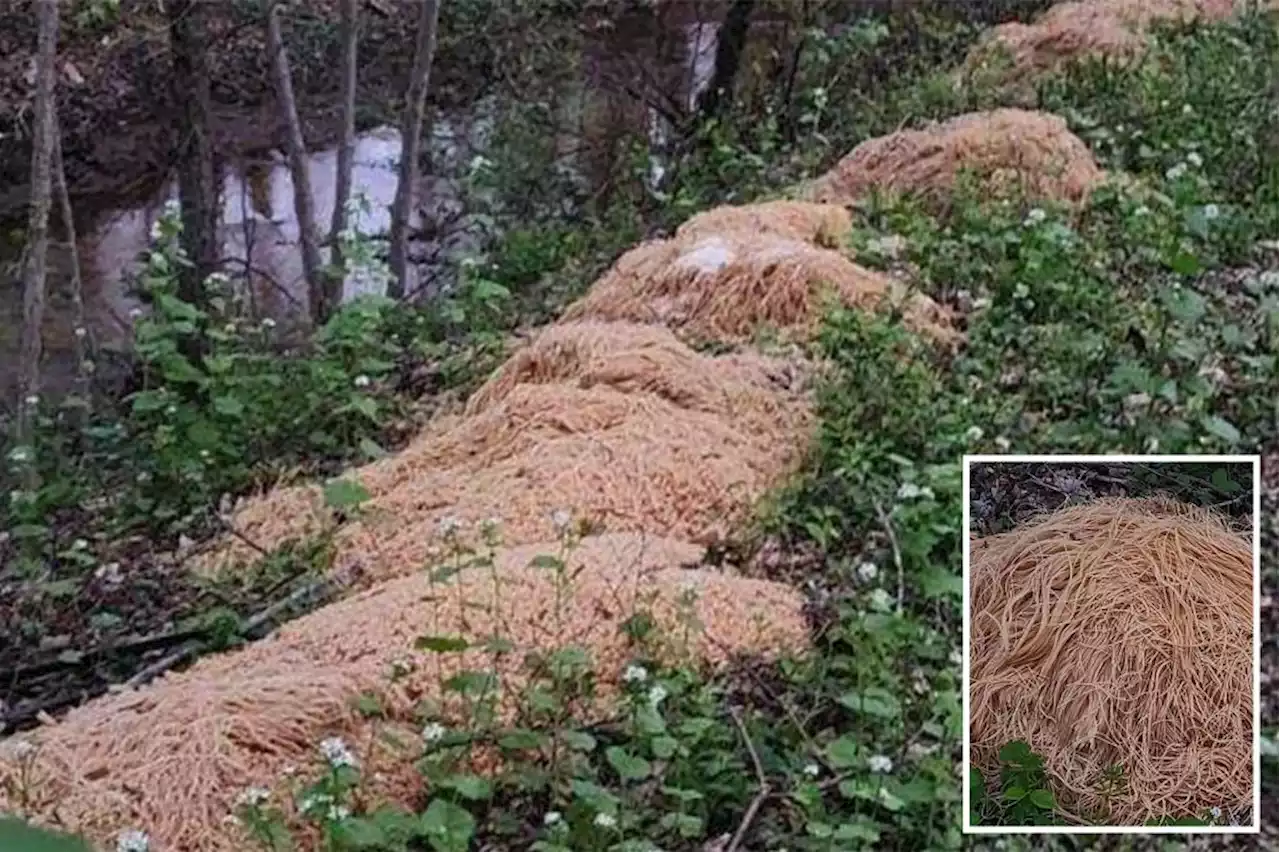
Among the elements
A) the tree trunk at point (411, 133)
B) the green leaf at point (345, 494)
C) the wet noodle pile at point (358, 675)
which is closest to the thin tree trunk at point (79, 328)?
the tree trunk at point (411, 133)

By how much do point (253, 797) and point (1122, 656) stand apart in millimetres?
1098

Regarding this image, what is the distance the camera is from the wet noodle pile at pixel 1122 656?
74.0 inches

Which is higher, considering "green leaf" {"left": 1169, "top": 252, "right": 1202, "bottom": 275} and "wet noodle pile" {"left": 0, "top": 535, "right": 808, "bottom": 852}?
"green leaf" {"left": 1169, "top": 252, "right": 1202, "bottom": 275}

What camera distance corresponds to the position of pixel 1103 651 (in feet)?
6.49

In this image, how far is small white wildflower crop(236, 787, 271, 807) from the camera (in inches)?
81.8

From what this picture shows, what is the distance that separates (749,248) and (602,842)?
2.13 meters

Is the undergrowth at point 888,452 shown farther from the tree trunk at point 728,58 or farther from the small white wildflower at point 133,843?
the tree trunk at point 728,58

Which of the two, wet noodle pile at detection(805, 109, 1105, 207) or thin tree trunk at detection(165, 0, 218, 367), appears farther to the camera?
thin tree trunk at detection(165, 0, 218, 367)

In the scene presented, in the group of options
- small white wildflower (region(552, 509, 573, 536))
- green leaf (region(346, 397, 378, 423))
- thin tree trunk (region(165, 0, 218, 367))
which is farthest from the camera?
thin tree trunk (region(165, 0, 218, 367))

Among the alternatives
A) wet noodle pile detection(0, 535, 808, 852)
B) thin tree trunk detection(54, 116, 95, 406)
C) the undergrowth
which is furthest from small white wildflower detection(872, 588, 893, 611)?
thin tree trunk detection(54, 116, 95, 406)

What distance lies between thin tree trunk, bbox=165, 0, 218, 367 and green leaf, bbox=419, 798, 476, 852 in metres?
3.34

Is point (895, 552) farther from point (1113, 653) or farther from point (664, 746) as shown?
point (1113, 653)

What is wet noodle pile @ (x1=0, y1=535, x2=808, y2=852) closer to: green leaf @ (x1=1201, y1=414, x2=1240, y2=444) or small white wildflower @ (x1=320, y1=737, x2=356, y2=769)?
small white wildflower @ (x1=320, y1=737, x2=356, y2=769)

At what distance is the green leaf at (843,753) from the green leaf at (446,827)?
0.52 metres
